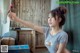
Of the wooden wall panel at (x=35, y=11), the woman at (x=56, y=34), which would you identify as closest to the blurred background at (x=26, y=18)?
the wooden wall panel at (x=35, y=11)

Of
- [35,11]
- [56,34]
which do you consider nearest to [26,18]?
[35,11]

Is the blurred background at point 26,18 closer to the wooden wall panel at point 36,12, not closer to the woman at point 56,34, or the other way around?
the wooden wall panel at point 36,12

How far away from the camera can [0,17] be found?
1375mm

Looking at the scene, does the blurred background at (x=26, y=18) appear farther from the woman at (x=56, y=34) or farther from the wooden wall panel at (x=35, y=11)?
the woman at (x=56, y=34)

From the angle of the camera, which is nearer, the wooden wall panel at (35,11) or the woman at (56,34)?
the woman at (56,34)

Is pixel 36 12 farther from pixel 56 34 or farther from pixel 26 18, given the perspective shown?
pixel 56 34

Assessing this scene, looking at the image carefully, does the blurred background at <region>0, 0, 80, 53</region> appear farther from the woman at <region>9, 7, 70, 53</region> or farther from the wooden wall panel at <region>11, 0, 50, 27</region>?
the woman at <region>9, 7, 70, 53</region>

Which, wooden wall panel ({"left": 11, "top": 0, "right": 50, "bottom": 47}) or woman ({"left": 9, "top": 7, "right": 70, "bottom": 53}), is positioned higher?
wooden wall panel ({"left": 11, "top": 0, "right": 50, "bottom": 47})

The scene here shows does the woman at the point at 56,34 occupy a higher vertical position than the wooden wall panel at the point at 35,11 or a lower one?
lower

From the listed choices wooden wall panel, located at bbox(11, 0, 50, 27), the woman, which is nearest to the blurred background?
wooden wall panel, located at bbox(11, 0, 50, 27)

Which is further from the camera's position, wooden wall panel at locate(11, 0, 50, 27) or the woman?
wooden wall panel at locate(11, 0, 50, 27)

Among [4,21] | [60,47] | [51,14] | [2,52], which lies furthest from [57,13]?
[4,21]

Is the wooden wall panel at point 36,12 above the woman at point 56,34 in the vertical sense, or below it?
above

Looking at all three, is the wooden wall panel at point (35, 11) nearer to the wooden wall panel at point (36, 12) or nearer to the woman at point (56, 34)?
the wooden wall panel at point (36, 12)
